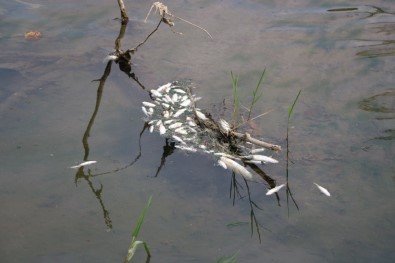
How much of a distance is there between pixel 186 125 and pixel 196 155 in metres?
0.27

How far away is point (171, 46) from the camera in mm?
4602

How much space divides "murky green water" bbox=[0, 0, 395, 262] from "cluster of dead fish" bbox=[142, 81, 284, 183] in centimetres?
7

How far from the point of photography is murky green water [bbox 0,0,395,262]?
3.06 metres

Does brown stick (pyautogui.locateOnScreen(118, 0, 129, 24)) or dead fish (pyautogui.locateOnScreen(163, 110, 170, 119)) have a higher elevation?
brown stick (pyautogui.locateOnScreen(118, 0, 129, 24))

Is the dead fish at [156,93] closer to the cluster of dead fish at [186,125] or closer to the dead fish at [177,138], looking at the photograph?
the cluster of dead fish at [186,125]

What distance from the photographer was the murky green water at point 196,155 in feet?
10.0

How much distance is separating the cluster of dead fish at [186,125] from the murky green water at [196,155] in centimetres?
7

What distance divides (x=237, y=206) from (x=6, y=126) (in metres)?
1.66

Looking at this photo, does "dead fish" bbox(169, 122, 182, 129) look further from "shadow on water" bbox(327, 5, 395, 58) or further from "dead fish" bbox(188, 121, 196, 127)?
"shadow on water" bbox(327, 5, 395, 58)

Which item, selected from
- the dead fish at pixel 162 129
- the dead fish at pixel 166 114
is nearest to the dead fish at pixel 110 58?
the dead fish at pixel 166 114

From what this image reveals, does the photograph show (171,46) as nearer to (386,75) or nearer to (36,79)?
(36,79)

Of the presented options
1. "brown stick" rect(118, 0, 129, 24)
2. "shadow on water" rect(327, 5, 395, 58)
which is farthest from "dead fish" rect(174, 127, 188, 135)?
"shadow on water" rect(327, 5, 395, 58)

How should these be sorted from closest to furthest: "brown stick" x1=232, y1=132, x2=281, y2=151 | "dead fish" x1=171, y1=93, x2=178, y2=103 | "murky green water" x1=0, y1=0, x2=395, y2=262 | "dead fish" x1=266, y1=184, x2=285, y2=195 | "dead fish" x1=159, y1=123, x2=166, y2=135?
"murky green water" x1=0, y1=0, x2=395, y2=262, "dead fish" x1=266, y1=184, x2=285, y2=195, "brown stick" x1=232, y1=132, x2=281, y2=151, "dead fish" x1=159, y1=123, x2=166, y2=135, "dead fish" x1=171, y1=93, x2=178, y2=103

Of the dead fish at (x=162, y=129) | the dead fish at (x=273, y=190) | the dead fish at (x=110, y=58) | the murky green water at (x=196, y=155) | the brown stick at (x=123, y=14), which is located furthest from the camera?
the brown stick at (x=123, y=14)
